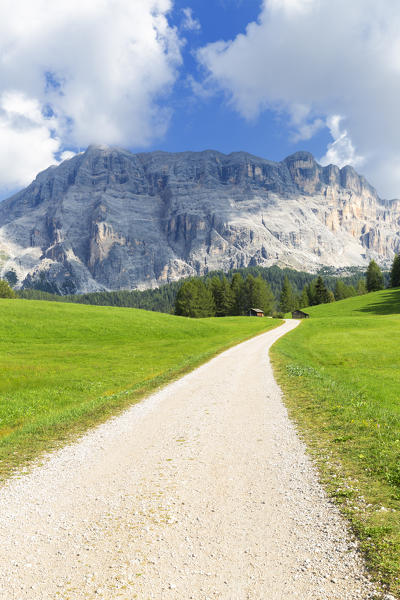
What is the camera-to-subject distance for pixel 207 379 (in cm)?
1970

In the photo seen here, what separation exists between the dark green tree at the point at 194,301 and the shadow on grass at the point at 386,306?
46.8 m

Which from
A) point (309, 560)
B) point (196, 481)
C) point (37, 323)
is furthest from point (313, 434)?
point (37, 323)

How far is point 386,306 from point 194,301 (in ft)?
183

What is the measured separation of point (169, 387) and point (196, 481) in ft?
37.0

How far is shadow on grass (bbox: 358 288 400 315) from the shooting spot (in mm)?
79344

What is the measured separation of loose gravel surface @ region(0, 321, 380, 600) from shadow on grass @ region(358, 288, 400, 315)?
270ft

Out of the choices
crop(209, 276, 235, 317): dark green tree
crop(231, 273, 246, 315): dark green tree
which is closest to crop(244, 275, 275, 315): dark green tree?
crop(231, 273, 246, 315): dark green tree

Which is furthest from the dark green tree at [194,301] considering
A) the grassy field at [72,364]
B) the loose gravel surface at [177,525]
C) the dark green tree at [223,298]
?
the loose gravel surface at [177,525]

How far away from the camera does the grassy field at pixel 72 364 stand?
468 inches

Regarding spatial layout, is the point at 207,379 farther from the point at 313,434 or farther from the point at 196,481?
the point at 196,481

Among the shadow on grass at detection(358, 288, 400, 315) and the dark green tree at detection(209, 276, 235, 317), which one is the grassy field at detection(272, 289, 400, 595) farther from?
the dark green tree at detection(209, 276, 235, 317)

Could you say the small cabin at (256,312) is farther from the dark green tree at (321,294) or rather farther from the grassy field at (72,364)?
the grassy field at (72,364)

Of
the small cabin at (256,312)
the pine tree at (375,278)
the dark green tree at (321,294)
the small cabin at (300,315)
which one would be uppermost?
the pine tree at (375,278)

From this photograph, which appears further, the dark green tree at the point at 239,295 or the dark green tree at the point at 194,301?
the dark green tree at the point at 239,295
